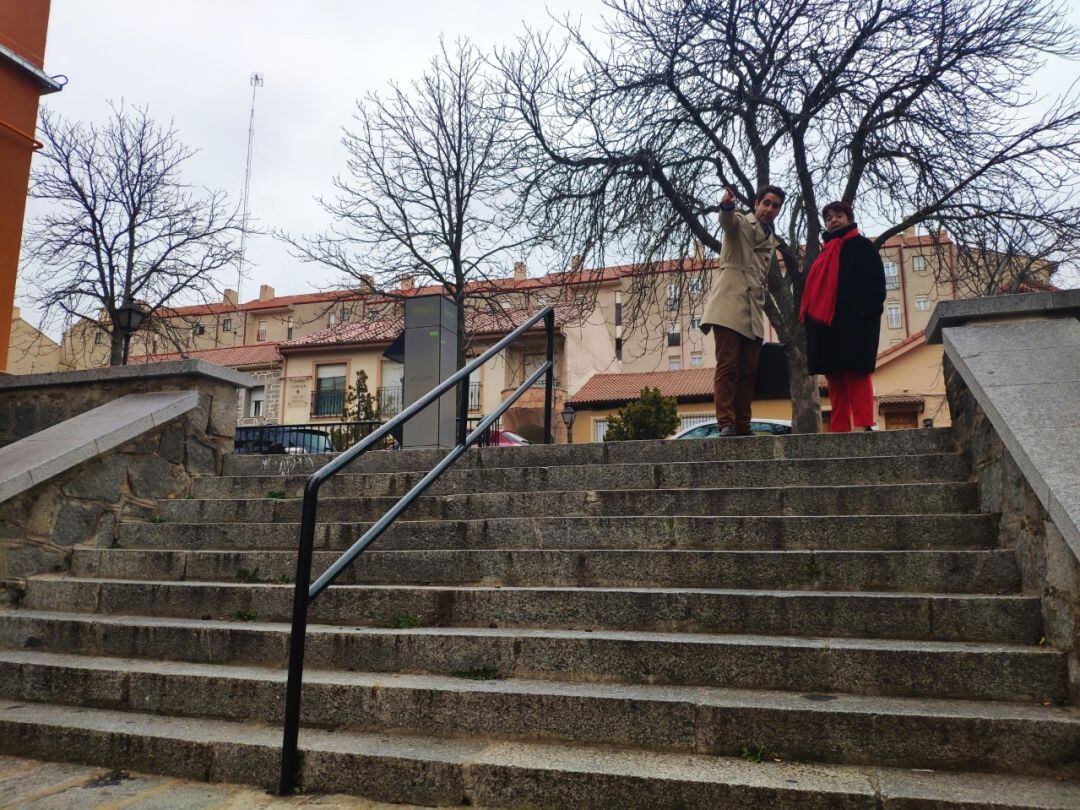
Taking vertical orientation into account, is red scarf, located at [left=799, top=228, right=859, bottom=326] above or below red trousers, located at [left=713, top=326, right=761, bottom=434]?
above

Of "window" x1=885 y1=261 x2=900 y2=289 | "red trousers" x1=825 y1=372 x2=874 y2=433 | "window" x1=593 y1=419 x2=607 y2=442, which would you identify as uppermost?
"window" x1=885 y1=261 x2=900 y2=289

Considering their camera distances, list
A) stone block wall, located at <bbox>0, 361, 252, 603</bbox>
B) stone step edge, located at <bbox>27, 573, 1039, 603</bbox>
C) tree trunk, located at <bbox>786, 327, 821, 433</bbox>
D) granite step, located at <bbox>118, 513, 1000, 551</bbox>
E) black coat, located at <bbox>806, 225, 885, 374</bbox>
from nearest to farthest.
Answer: stone step edge, located at <bbox>27, 573, 1039, 603</bbox>, granite step, located at <bbox>118, 513, 1000, 551</bbox>, stone block wall, located at <bbox>0, 361, 252, 603</bbox>, black coat, located at <bbox>806, 225, 885, 374</bbox>, tree trunk, located at <bbox>786, 327, 821, 433</bbox>

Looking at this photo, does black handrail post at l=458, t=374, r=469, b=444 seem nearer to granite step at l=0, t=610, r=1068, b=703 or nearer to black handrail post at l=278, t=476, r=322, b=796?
granite step at l=0, t=610, r=1068, b=703

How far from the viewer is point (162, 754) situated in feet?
8.82

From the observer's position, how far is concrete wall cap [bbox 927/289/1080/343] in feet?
11.6

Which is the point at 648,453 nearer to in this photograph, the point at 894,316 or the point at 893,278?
the point at 894,316

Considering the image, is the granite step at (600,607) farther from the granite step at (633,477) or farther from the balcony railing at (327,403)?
the balcony railing at (327,403)

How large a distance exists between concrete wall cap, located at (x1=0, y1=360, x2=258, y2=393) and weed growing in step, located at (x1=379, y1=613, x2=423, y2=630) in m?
2.50

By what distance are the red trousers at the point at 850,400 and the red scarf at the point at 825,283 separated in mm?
396

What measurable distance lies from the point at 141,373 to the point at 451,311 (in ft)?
11.0

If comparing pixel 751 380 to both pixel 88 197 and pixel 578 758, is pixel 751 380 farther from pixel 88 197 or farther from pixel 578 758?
pixel 88 197

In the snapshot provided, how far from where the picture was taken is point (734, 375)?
507 centimetres

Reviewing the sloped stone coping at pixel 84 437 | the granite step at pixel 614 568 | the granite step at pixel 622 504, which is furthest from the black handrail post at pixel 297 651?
the sloped stone coping at pixel 84 437

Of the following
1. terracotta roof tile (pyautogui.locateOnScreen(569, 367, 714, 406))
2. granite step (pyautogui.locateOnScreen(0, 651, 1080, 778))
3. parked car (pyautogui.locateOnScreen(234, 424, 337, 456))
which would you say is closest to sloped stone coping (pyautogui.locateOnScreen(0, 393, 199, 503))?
granite step (pyautogui.locateOnScreen(0, 651, 1080, 778))
